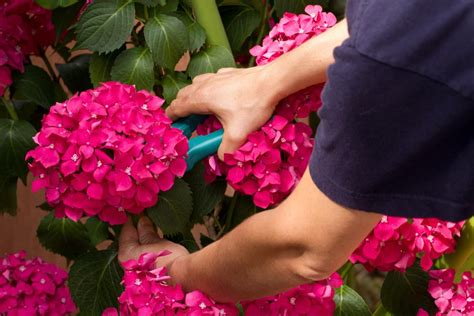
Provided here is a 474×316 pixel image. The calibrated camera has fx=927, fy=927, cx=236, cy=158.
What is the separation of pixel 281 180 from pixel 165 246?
0.55 feet

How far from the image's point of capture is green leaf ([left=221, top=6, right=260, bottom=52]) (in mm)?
1236

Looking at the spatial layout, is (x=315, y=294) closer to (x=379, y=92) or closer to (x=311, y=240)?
(x=311, y=240)

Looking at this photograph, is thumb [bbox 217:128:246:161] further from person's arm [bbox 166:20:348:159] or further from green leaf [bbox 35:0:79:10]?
green leaf [bbox 35:0:79:10]

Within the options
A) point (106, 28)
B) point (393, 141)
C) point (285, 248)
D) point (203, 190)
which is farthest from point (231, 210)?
point (393, 141)

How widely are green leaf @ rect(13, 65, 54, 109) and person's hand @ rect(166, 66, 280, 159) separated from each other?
316 millimetres

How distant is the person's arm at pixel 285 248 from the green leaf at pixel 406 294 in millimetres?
399

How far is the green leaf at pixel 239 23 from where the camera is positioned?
124cm

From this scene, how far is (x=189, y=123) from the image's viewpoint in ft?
3.46

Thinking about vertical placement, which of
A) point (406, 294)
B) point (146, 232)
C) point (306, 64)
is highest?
point (306, 64)

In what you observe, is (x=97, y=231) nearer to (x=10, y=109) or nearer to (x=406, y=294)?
(x=10, y=109)

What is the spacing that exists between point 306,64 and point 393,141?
0.34 metres

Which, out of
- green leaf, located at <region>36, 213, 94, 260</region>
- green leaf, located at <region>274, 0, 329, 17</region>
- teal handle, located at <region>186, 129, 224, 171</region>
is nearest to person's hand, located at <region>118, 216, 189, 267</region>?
teal handle, located at <region>186, 129, 224, 171</region>

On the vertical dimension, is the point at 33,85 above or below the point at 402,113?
below

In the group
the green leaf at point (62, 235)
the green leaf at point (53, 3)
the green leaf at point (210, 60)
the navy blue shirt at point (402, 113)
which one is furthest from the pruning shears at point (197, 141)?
the navy blue shirt at point (402, 113)
